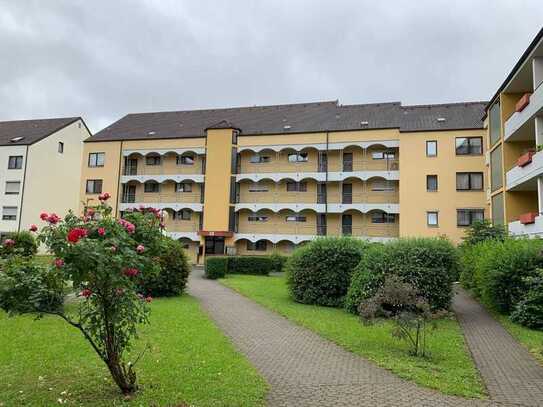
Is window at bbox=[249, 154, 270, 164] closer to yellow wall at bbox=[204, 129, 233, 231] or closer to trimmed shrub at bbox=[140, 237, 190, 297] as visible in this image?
yellow wall at bbox=[204, 129, 233, 231]

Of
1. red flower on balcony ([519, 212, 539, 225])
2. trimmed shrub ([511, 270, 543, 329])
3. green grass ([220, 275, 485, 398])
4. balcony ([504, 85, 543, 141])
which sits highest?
balcony ([504, 85, 543, 141])

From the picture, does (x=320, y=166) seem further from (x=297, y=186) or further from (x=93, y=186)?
(x=93, y=186)

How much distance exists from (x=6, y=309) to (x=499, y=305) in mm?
13447

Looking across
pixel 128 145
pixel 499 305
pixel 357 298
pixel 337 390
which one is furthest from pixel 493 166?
pixel 128 145

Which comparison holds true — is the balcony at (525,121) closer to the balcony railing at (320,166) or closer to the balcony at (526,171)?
the balcony at (526,171)

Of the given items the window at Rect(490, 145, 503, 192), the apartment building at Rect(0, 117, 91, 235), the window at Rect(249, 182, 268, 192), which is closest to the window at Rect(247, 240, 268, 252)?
the window at Rect(249, 182, 268, 192)

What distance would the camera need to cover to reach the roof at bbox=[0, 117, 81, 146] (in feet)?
145

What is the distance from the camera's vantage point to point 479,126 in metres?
34.4

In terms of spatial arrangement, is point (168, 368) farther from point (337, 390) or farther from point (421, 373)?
point (421, 373)

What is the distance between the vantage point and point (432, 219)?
114ft

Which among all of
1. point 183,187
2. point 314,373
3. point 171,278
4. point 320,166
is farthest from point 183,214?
point 314,373

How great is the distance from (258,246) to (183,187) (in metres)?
9.33

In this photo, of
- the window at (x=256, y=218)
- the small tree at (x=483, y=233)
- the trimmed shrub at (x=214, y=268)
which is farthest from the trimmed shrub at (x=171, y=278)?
the window at (x=256, y=218)

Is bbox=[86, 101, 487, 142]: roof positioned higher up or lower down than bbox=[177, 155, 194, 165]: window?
higher up
